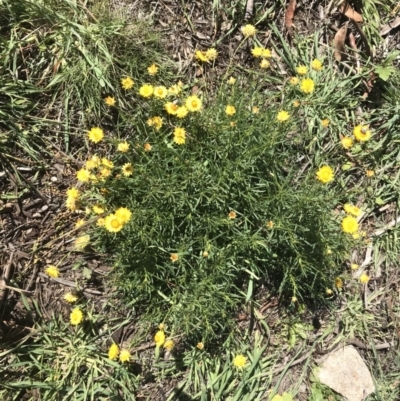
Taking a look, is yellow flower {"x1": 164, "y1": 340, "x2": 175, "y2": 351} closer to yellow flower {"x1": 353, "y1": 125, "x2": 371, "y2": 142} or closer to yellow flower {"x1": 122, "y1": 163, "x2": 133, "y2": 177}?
yellow flower {"x1": 122, "y1": 163, "x2": 133, "y2": 177}

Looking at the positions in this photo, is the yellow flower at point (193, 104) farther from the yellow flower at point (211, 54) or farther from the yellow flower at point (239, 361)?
the yellow flower at point (239, 361)

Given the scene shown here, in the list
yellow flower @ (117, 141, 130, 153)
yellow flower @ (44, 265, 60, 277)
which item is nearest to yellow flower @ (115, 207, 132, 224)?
yellow flower @ (117, 141, 130, 153)

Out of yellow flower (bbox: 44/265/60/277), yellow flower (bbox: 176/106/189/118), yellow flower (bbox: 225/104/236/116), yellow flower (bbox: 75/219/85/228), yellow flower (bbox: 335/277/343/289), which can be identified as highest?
yellow flower (bbox: 225/104/236/116)

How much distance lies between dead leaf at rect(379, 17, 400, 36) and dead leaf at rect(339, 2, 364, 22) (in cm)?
16

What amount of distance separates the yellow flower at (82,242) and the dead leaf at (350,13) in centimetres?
214

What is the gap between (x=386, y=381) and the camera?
2.99 m

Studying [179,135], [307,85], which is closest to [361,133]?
[307,85]

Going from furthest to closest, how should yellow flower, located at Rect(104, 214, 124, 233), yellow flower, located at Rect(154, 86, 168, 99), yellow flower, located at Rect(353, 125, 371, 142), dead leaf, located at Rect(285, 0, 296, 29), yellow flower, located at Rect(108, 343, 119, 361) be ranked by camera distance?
dead leaf, located at Rect(285, 0, 296, 29)
yellow flower, located at Rect(353, 125, 371, 142)
yellow flower, located at Rect(108, 343, 119, 361)
yellow flower, located at Rect(154, 86, 168, 99)
yellow flower, located at Rect(104, 214, 124, 233)

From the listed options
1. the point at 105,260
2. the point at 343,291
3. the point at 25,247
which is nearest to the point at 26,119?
the point at 25,247

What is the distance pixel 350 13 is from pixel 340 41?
184mm

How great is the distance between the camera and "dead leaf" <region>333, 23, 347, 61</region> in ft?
9.58

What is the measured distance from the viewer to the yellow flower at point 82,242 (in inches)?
108

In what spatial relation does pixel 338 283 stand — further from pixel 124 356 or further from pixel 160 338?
pixel 124 356

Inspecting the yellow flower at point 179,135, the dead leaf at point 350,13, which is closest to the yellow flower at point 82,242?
the yellow flower at point 179,135
